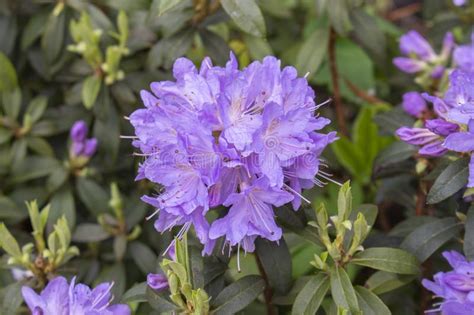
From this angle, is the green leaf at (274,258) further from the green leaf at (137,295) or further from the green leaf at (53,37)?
the green leaf at (53,37)

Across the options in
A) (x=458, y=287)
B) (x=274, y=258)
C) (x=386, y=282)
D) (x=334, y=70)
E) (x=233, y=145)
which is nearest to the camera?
(x=233, y=145)

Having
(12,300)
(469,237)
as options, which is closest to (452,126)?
(469,237)

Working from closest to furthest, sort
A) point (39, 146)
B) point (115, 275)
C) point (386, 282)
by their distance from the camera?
point (386, 282) < point (115, 275) < point (39, 146)

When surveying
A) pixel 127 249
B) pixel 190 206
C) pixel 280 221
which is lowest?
pixel 127 249

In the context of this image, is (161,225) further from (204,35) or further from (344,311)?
(204,35)

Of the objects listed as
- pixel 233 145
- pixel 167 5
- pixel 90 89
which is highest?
pixel 167 5

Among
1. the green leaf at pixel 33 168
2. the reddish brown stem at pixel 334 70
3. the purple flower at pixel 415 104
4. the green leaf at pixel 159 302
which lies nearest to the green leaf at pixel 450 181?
the purple flower at pixel 415 104

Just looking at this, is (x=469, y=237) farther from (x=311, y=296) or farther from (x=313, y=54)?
(x=313, y=54)

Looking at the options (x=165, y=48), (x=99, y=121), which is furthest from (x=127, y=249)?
(x=165, y=48)
